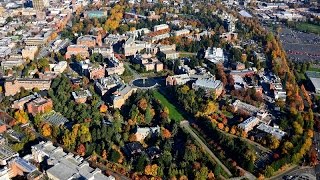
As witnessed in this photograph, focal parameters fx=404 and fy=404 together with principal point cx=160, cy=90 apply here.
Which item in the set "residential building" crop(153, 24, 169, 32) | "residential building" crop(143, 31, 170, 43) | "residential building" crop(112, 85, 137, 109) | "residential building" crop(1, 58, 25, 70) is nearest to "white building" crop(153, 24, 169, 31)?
"residential building" crop(153, 24, 169, 32)

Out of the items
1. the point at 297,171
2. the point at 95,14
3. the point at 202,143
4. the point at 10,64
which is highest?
the point at 95,14

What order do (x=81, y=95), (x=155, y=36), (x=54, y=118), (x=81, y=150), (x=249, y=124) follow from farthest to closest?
(x=155, y=36) → (x=81, y=95) → (x=54, y=118) → (x=249, y=124) → (x=81, y=150)

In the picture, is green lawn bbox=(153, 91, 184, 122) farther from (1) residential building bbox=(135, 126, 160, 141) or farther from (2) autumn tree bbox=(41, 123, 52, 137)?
(2) autumn tree bbox=(41, 123, 52, 137)

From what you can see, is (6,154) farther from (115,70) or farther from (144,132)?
(115,70)

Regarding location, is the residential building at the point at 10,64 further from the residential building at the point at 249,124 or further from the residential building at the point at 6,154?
the residential building at the point at 249,124

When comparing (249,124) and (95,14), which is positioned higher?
(95,14)

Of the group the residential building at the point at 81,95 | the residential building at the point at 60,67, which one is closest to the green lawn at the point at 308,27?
the residential building at the point at 60,67

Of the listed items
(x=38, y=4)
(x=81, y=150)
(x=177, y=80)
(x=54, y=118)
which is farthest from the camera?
(x=38, y=4)

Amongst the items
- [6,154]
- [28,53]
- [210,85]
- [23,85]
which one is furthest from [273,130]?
[28,53]
